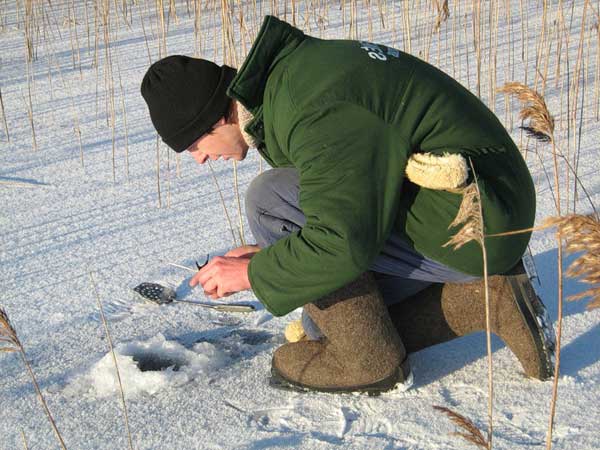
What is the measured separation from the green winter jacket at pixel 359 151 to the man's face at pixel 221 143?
0.24 feet

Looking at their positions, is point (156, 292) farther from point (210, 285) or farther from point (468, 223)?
point (468, 223)

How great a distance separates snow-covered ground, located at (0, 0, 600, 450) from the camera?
4.60 feet

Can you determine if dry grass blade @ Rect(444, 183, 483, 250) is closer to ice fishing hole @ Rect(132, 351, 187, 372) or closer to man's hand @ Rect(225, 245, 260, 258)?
man's hand @ Rect(225, 245, 260, 258)

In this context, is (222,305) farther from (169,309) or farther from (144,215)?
(144,215)

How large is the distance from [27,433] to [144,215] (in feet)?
3.64

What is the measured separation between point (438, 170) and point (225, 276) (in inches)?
17.8

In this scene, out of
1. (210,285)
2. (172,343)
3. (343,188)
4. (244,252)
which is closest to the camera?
(343,188)

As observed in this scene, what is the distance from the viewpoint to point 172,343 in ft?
5.53

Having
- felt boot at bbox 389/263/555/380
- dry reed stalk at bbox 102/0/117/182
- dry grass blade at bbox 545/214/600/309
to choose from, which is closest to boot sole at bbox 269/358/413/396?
felt boot at bbox 389/263/555/380

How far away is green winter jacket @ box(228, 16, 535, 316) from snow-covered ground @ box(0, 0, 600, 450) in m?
0.27

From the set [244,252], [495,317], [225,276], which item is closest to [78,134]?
[244,252]

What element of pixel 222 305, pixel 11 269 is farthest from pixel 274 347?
pixel 11 269

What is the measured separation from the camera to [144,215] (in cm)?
245

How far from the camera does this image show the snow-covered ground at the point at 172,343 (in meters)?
1.40
